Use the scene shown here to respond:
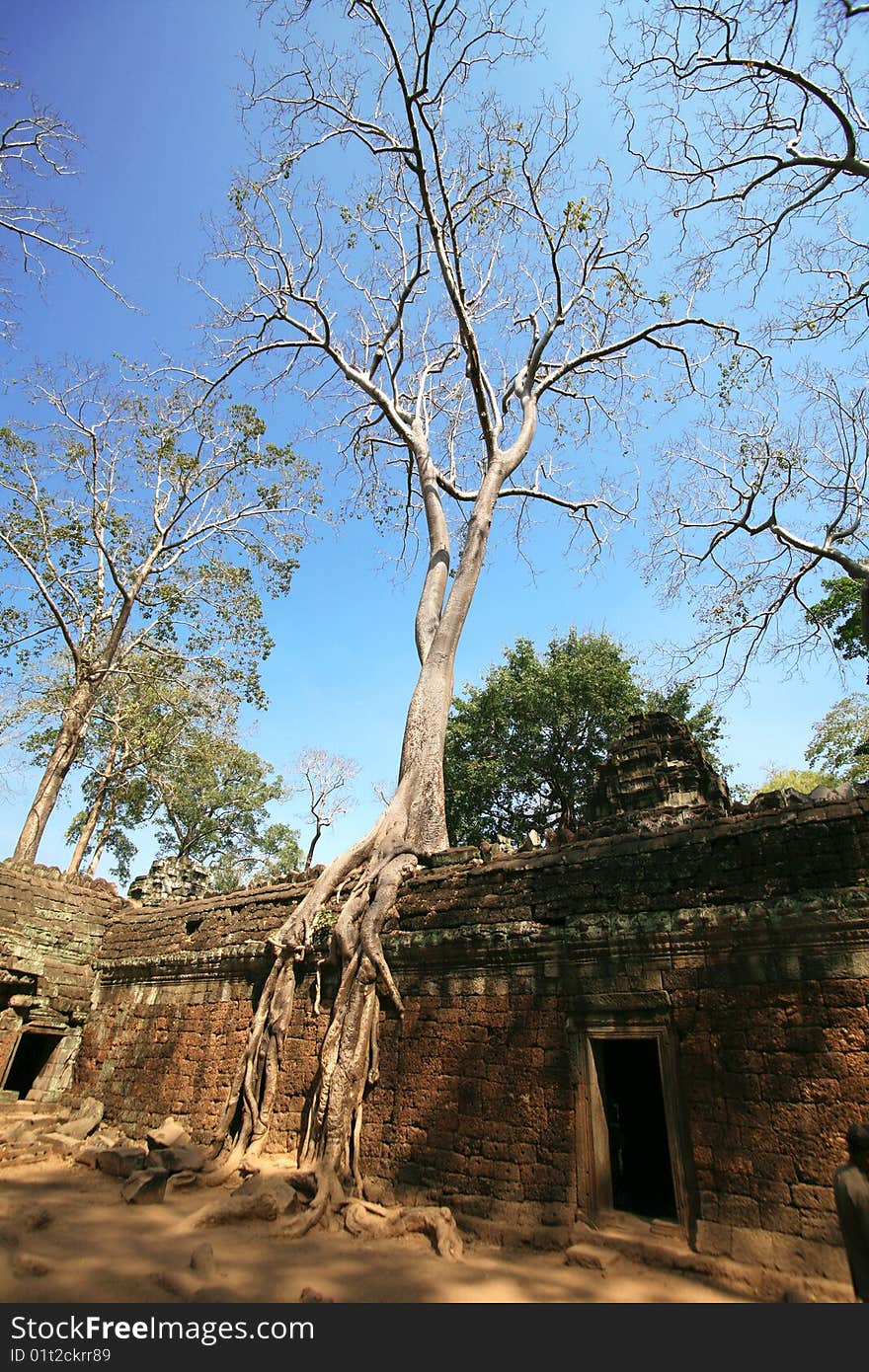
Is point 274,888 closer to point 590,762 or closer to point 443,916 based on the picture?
point 443,916

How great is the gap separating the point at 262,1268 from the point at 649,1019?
114 inches

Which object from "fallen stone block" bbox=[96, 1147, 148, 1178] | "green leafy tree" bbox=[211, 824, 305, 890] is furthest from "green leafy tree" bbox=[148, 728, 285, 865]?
"fallen stone block" bbox=[96, 1147, 148, 1178]

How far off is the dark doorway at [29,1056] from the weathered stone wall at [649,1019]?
4.11 metres

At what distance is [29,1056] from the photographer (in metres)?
10.3

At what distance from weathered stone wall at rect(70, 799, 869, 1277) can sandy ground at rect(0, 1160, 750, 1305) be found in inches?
20.0

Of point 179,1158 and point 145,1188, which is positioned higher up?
point 179,1158

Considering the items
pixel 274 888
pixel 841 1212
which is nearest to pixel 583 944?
pixel 841 1212

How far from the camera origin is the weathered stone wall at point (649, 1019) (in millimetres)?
4043

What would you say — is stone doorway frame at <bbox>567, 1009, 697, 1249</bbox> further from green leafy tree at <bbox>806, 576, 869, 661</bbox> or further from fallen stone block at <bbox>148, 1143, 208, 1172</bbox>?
green leafy tree at <bbox>806, 576, 869, 661</bbox>

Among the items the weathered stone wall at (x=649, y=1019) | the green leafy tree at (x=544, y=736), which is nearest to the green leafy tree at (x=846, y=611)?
the green leafy tree at (x=544, y=736)

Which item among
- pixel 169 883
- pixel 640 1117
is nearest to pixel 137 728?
pixel 169 883

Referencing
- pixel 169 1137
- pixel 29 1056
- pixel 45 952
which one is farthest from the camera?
pixel 29 1056

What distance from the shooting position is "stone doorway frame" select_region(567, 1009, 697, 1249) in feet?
14.3

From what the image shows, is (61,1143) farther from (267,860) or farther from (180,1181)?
(267,860)
